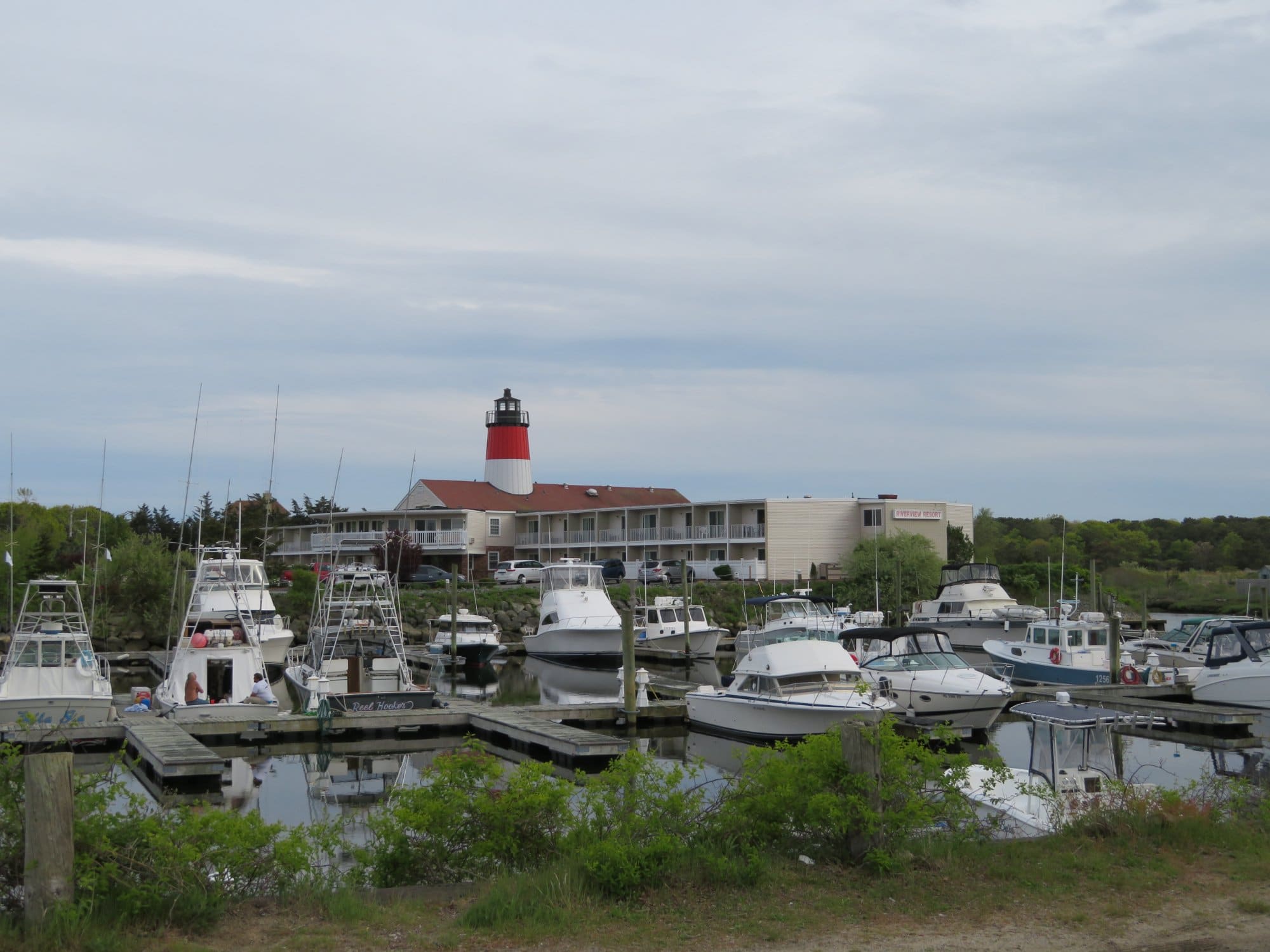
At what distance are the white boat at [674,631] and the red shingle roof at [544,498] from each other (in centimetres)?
2764

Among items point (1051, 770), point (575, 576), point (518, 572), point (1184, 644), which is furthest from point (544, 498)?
point (1051, 770)

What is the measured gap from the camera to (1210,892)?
30.0 ft

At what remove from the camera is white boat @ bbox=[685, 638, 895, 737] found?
24.0m

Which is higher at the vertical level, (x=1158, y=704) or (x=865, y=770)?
(x=865, y=770)

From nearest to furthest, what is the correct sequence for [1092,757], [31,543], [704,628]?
[1092,757], [704,628], [31,543]

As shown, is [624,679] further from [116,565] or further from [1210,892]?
[116,565]

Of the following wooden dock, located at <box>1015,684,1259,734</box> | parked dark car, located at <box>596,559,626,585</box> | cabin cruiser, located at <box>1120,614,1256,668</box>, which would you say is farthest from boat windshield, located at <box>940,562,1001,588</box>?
parked dark car, located at <box>596,559,626,585</box>

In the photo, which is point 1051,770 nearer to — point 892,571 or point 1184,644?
point 1184,644

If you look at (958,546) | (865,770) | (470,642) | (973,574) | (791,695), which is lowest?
(470,642)

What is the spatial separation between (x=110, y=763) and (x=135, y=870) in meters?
1.34

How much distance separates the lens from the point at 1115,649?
33.0m

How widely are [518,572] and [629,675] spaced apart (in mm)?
42584

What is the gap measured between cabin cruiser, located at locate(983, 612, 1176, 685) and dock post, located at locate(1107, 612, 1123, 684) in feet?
1.90

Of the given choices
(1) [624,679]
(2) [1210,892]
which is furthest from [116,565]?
(2) [1210,892]
